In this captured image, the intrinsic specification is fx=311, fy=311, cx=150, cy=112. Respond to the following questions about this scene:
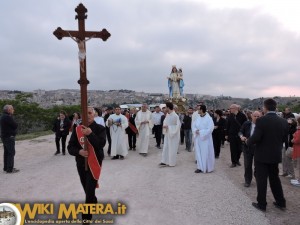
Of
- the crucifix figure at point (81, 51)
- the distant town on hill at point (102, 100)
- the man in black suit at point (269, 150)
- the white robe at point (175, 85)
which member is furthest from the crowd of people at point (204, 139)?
the distant town on hill at point (102, 100)

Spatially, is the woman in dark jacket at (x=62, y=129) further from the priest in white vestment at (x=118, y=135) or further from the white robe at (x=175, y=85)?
the white robe at (x=175, y=85)

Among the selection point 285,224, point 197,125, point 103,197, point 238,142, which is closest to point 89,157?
point 103,197

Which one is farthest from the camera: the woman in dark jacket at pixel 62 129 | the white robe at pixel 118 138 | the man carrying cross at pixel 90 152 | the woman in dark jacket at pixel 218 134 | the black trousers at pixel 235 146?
the woman in dark jacket at pixel 62 129

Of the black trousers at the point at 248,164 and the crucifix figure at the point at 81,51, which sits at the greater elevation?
the crucifix figure at the point at 81,51

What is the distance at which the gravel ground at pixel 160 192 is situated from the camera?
17.1ft

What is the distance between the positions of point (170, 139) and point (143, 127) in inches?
109

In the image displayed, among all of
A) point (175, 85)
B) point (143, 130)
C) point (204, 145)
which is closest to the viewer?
point (204, 145)

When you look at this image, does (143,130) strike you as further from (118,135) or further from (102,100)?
(102,100)

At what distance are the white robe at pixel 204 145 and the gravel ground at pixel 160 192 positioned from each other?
0.31m

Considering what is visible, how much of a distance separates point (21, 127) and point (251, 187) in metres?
19.6

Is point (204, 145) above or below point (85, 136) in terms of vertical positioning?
below

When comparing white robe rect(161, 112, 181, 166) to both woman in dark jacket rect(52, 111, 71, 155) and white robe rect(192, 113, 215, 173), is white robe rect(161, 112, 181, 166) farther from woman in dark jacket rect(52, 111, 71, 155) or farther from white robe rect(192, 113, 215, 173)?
woman in dark jacket rect(52, 111, 71, 155)

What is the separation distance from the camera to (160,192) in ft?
21.8

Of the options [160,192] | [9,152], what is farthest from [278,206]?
[9,152]
